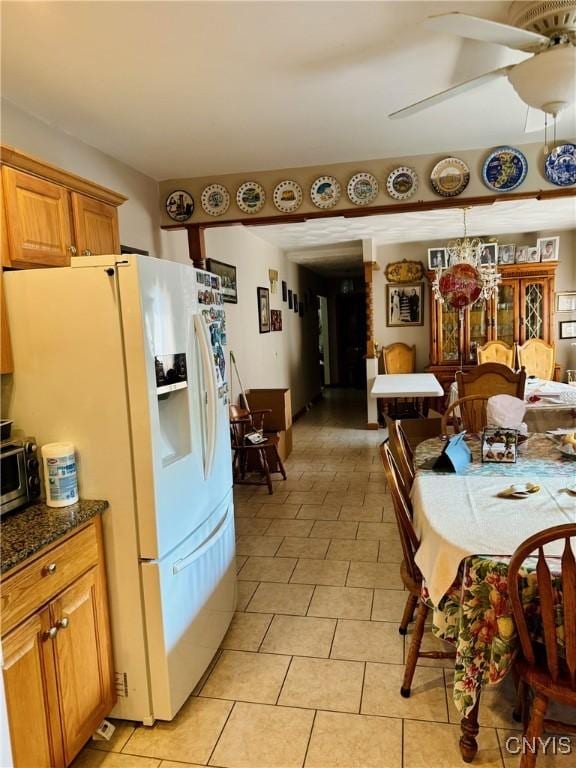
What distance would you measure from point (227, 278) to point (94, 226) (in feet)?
7.89

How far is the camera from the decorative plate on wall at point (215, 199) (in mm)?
3500

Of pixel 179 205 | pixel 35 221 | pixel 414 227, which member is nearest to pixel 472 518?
pixel 35 221

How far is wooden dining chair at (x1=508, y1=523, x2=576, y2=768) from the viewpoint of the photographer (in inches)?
52.8

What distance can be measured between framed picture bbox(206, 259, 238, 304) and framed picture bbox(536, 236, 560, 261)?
4226 millimetres

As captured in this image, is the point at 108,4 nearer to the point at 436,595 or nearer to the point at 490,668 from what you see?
the point at 436,595

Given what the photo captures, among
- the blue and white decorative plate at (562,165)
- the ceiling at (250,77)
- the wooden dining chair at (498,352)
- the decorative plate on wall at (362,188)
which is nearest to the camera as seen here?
the ceiling at (250,77)

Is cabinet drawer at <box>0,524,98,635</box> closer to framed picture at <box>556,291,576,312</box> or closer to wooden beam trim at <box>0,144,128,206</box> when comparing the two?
wooden beam trim at <box>0,144,128,206</box>

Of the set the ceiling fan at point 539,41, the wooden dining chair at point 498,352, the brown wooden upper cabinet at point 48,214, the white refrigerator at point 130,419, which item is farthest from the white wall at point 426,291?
the white refrigerator at point 130,419

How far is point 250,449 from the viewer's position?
14.9ft

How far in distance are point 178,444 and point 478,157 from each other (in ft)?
8.52

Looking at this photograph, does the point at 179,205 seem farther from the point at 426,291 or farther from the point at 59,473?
the point at 426,291

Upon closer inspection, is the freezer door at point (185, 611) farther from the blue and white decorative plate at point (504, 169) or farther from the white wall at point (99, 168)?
the blue and white decorative plate at point (504, 169)

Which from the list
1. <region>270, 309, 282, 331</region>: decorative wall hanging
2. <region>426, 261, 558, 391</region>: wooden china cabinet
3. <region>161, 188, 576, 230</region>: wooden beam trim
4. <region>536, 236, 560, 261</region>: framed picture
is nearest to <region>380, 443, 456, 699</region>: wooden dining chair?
<region>161, 188, 576, 230</region>: wooden beam trim

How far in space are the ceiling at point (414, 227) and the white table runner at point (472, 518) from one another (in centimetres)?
314
